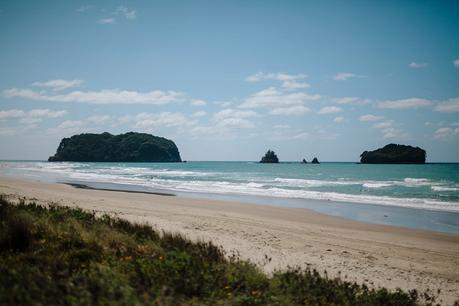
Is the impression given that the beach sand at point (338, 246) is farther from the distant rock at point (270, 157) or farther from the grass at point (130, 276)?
the distant rock at point (270, 157)

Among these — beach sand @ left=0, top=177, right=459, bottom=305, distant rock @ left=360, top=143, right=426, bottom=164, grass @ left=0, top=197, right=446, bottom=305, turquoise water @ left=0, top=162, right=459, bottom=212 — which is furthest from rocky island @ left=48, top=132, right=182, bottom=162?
grass @ left=0, top=197, right=446, bottom=305

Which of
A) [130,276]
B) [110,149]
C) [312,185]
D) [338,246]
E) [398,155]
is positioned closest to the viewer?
[130,276]

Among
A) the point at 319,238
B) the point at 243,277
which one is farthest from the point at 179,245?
the point at 319,238

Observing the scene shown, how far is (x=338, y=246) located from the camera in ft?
33.9

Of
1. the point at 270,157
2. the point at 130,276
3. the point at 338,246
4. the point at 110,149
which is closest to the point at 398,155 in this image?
the point at 270,157

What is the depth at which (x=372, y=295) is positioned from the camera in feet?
18.6

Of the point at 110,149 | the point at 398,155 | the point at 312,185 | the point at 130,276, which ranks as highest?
the point at 398,155

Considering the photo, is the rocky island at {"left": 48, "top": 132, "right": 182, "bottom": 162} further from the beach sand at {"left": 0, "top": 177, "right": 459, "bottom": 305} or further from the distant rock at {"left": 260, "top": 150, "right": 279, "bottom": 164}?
the beach sand at {"left": 0, "top": 177, "right": 459, "bottom": 305}

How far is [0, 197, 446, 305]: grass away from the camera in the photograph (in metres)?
3.77

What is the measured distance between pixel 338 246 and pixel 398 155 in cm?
12842

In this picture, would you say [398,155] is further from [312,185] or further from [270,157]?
[312,185]

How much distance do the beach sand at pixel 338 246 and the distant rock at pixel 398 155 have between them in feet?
403

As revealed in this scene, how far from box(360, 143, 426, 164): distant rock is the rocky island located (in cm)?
10001

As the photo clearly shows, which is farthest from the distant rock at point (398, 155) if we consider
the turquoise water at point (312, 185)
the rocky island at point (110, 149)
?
the rocky island at point (110, 149)
